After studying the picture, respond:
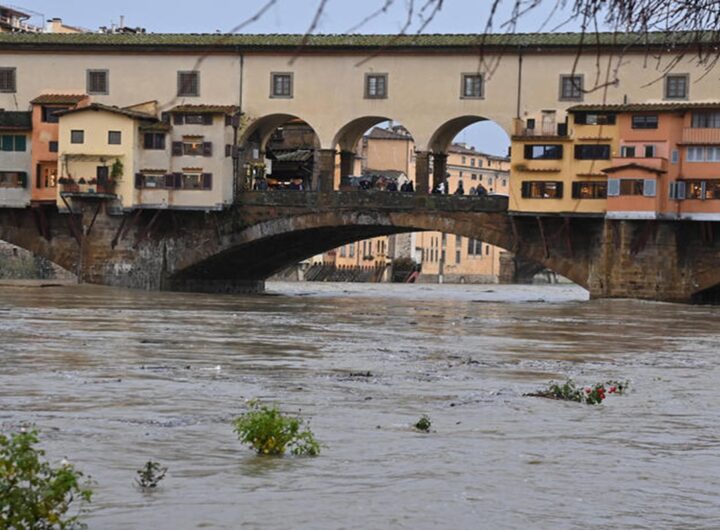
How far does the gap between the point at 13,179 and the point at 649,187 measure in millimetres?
24239

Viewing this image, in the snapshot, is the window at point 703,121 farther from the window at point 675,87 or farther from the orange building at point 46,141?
the orange building at point 46,141

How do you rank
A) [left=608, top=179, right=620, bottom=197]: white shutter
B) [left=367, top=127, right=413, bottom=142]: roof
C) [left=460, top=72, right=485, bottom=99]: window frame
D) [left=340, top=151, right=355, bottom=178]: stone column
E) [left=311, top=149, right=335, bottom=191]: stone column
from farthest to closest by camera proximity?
[left=367, top=127, right=413, bottom=142]: roof → [left=340, top=151, right=355, bottom=178]: stone column → [left=311, top=149, right=335, bottom=191]: stone column → [left=460, top=72, right=485, bottom=99]: window frame → [left=608, top=179, right=620, bottom=197]: white shutter

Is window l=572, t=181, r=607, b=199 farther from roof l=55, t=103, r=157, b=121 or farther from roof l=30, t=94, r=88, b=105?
roof l=30, t=94, r=88, b=105

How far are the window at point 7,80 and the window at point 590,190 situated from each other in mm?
22475

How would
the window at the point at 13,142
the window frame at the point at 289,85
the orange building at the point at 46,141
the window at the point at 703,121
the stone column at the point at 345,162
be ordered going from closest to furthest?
the window at the point at 703,121, the window frame at the point at 289,85, the orange building at the point at 46,141, the window at the point at 13,142, the stone column at the point at 345,162

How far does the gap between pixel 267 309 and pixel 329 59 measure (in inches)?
613

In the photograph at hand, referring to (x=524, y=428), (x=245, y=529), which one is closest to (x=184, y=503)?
(x=245, y=529)

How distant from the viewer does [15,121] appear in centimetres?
6059

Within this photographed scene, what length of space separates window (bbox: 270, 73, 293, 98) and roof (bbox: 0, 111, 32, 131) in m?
9.49

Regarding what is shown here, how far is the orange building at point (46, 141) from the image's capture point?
6009cm

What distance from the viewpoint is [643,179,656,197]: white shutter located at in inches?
2120

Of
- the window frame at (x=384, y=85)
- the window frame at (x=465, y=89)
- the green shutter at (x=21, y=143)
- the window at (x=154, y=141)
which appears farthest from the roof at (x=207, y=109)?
the window frame at (x=465, y=89)

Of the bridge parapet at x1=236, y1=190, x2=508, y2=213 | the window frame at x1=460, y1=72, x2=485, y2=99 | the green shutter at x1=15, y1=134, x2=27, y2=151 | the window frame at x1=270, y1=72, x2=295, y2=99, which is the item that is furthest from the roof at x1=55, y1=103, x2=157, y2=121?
the window frame at x1=460, y1=72, x2=485, y2=99

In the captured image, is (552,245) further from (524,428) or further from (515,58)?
(524,428)
